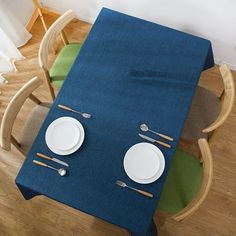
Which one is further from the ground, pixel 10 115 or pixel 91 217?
pixel 10 115

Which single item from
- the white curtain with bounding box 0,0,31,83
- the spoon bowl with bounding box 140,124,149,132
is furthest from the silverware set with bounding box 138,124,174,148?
the white curtain with bounding box 0,0,31,83

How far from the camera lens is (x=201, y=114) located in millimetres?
1820

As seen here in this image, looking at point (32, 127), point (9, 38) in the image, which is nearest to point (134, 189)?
point (32, 127)

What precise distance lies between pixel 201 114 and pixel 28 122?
1.08 meters

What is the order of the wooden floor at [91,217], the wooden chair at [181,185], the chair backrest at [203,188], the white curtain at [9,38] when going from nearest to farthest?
1. the chair backrest at [203,188]
2. the wooden chair at [181,185]
3. the wooden floor at [91,217]
4. the white curtain at [9,38]

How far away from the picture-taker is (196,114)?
5.98ft

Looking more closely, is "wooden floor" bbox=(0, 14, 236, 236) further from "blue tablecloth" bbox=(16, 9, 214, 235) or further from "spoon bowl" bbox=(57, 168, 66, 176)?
"spoon bowl" bbox=(57, 168, 66, 176)

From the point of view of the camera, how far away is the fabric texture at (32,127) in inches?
71.2

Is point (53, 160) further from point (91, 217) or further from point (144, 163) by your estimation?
point (91, 217)

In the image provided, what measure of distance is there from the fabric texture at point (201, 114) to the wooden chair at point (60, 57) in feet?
2.81

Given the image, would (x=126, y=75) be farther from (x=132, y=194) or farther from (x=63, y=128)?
(x=132, y=194)

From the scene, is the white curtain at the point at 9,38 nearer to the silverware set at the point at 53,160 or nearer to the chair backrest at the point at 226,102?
the silverware set at the point at 53,160

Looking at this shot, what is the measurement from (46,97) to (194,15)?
128 cm

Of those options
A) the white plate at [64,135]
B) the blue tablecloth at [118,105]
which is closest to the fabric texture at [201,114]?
the blue tablecloth at [118,105]
